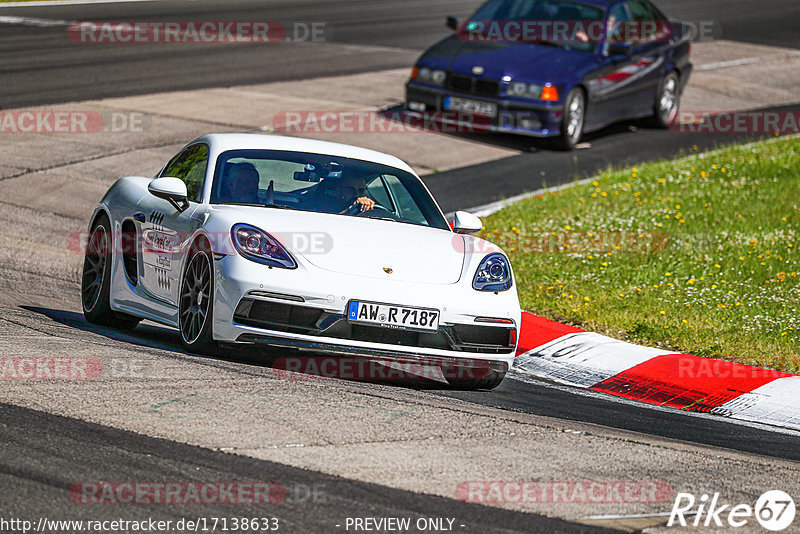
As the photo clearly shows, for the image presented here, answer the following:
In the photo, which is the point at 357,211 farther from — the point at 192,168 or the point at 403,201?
the point at 192,168

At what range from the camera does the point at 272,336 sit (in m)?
→ 6.78

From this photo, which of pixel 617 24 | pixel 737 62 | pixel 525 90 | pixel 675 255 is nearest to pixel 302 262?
pixel 675 255

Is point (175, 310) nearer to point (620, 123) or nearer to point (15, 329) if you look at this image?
point (15, 329)

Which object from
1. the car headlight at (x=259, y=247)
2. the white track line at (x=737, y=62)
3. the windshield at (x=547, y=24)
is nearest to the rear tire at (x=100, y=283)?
the car headlight at (x=259, y=247)

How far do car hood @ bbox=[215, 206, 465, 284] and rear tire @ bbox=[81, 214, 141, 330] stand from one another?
4.73 ft

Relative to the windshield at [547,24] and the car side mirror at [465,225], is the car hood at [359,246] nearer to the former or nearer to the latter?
the car side mirror at [465,225]

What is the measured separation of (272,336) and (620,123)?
43.3 ft

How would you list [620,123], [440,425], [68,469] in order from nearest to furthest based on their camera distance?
[68,469], [440,425], [620,123]

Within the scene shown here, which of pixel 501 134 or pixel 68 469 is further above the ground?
pixel 68 469

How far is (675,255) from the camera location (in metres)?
11.2

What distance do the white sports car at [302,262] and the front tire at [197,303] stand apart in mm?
12

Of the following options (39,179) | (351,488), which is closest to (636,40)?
(39,179)

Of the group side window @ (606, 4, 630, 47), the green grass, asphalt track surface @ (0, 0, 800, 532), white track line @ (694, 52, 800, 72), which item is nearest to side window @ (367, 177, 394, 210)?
asphalt track surface @ (0, 0, 800, 532)

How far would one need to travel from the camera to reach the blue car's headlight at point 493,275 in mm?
7309
